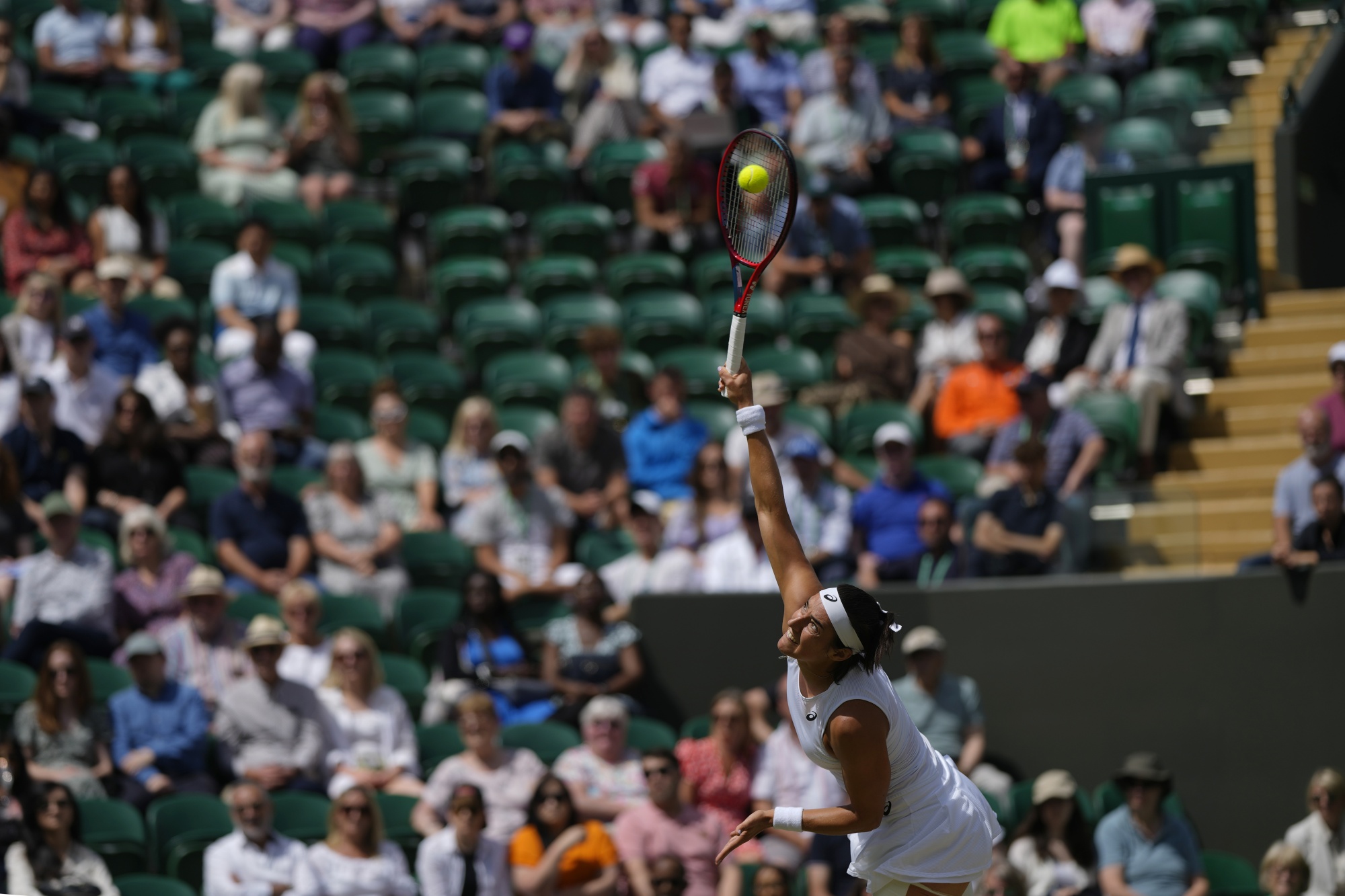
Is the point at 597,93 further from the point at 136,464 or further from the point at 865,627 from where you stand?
the point at 865,627

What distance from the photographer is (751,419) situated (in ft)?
16.8

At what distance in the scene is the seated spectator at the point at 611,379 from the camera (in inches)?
454

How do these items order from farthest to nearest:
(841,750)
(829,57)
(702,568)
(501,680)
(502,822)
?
(829,57) → (702,568) → (501,680) → (502,822) → (841,750)

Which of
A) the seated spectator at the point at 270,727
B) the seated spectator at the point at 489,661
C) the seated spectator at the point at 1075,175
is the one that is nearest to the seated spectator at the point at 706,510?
the seated spectator at the point at 489,661

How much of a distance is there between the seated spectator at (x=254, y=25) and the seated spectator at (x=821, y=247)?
456cm

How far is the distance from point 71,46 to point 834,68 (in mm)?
5413

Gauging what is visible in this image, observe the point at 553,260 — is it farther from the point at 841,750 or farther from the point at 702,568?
the point at 841,750

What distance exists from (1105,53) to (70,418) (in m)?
7.96

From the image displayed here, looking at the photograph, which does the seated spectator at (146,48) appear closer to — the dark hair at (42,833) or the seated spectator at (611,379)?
the seated spectator at (611,379)

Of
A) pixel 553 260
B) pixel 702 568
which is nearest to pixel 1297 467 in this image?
pixel 702 568

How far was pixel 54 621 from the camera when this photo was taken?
902cm

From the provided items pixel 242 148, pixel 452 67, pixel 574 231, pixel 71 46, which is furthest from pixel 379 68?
pixel 574 231

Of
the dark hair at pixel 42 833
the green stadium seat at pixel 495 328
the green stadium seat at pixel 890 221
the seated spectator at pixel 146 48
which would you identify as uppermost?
the seated spectator at pixel 146 48

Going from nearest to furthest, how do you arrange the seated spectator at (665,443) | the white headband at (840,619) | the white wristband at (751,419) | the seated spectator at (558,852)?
the white headband at (840,619) < the white wristband at (751,419) < the seated spectator at (558,852) < the seated spectator at (665,443)
